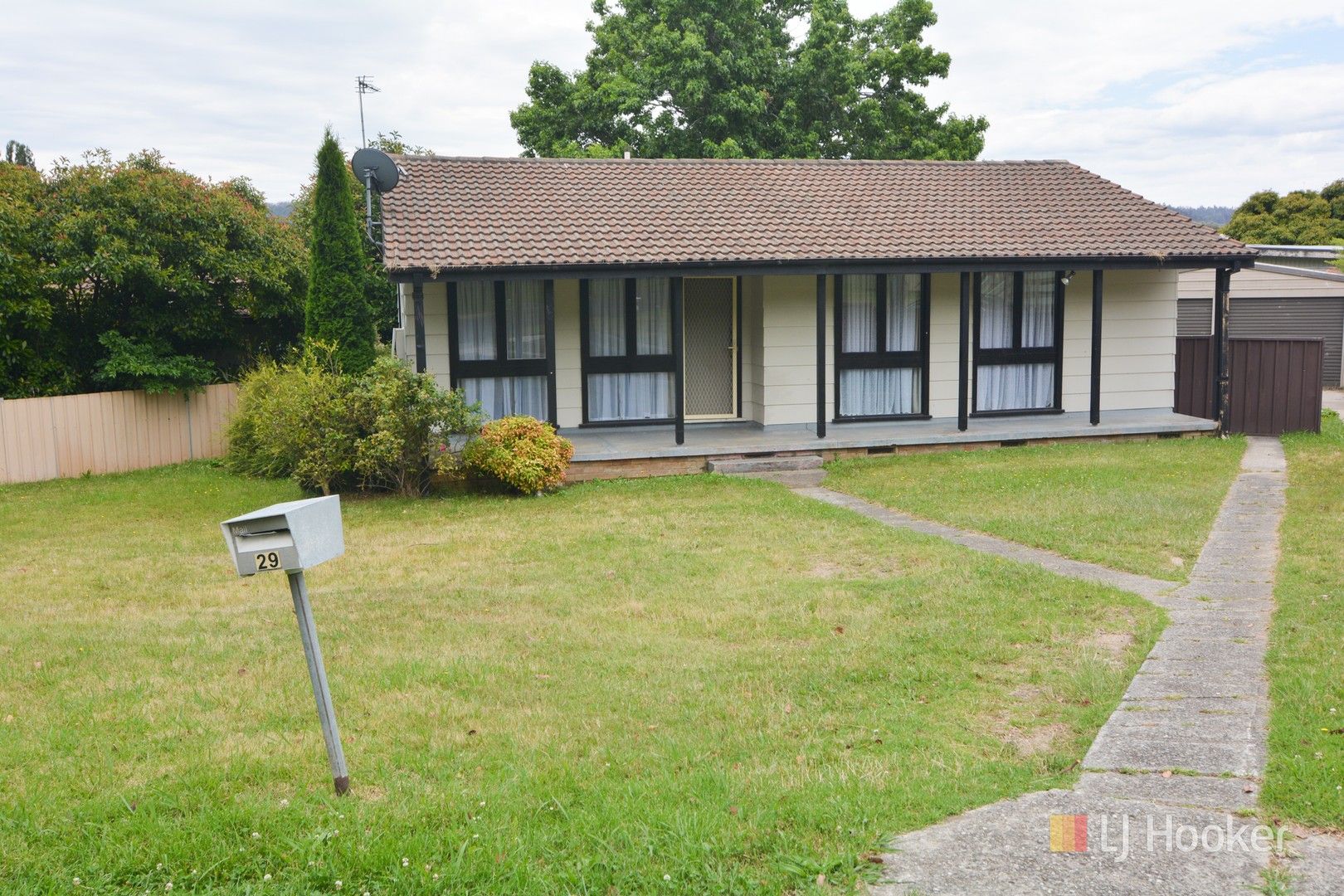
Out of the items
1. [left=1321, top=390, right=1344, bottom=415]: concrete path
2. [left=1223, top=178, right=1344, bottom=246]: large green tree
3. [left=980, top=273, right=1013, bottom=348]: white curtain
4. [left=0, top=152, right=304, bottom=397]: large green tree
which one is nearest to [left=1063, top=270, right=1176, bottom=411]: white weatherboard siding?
[left=980, top=273, right=1013, bottom=348]: white curtain

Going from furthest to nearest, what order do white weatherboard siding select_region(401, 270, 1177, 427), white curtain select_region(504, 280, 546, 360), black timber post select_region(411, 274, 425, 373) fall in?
white weatherboard siding select_region(401, 270, 1177, 427) → white curtain select_region(504, 280, 546, 360) → black timber post select_region(411, 274, 425, 373)

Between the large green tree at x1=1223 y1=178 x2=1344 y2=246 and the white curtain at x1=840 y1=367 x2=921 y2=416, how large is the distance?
3087 cm

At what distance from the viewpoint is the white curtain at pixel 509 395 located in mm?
16219

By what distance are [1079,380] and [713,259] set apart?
6900mm

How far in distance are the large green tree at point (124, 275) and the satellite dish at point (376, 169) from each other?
4418mm

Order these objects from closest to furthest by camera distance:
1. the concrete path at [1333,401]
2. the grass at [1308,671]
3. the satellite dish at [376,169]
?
the grass at [1308,671], the satellite dish at [376,169], the concrete path at [1333,401]

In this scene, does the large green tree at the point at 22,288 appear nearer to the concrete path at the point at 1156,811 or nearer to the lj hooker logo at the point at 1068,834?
Result: the concrete path at the point at 1156,811

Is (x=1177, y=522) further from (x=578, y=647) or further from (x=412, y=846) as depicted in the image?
(x=412, y=846)

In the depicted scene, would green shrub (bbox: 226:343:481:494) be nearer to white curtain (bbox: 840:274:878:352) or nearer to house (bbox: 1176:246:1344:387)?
white curtain (bbox: 840:274:878:352)

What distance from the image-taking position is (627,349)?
17.0m

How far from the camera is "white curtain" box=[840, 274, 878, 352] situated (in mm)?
17312

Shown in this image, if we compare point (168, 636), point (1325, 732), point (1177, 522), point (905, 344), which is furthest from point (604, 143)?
point (1325, 732)

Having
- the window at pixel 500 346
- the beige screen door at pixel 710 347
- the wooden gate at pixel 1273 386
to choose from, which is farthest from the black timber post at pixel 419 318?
the wooden gate at pixel 1273 386

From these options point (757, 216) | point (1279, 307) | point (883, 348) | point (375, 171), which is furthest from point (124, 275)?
point (1279, 307)
